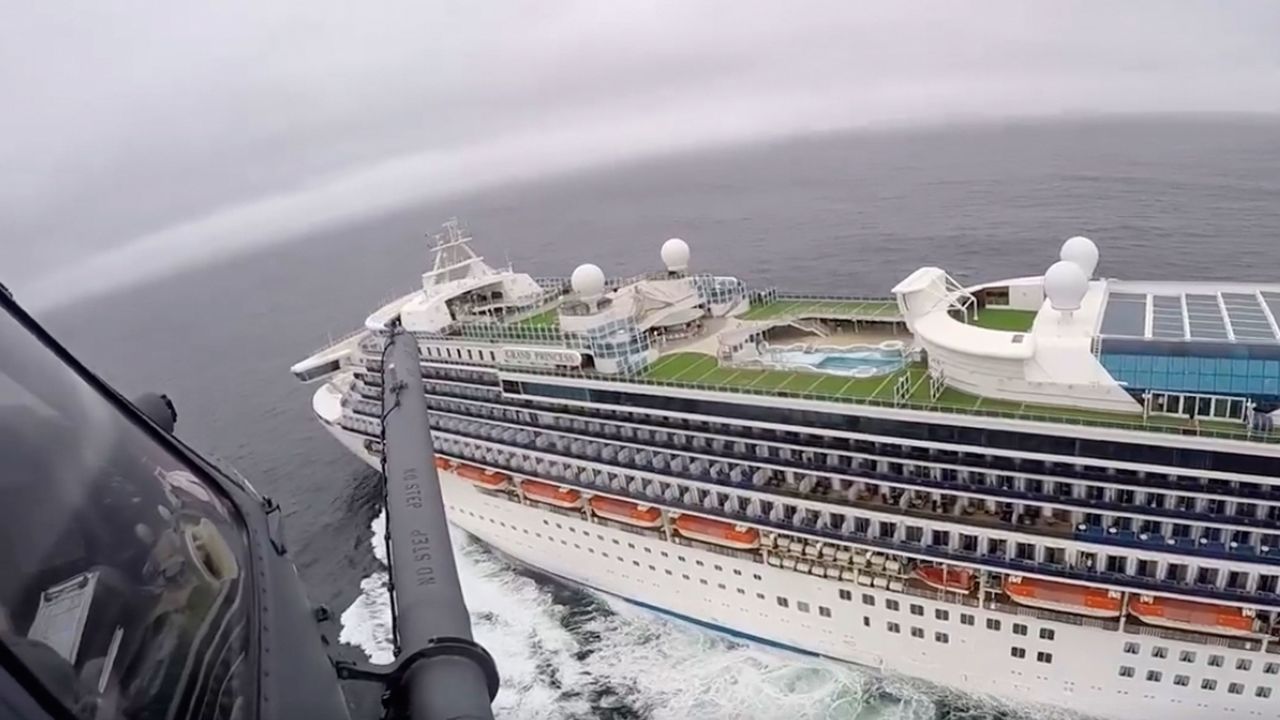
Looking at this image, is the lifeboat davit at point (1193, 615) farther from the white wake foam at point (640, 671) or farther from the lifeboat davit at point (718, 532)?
the lifeboat davit at point (718, 532)

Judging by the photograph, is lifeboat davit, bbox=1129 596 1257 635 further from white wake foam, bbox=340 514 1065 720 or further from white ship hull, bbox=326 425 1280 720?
white wake foam, bbox=340 514 1065 720

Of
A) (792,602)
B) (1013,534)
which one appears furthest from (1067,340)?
(792,602)

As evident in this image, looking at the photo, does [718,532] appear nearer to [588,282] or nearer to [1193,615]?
[588,282]

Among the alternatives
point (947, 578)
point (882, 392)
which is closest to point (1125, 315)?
point (882, 392)

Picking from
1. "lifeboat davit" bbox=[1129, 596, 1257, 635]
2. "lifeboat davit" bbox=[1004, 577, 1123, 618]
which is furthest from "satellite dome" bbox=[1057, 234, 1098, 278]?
"lifeboat davit" bbox=[1129, 596, 1257, 635]

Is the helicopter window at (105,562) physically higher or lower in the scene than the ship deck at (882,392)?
higher

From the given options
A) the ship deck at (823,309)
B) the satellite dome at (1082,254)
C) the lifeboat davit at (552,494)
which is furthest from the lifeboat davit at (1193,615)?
the lifeboat davit at (552,494)

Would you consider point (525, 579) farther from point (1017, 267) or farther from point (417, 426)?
point (1017, 267)
